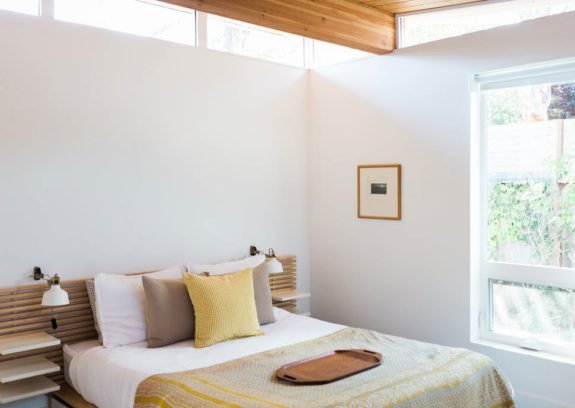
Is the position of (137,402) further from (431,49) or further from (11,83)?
(431,49)

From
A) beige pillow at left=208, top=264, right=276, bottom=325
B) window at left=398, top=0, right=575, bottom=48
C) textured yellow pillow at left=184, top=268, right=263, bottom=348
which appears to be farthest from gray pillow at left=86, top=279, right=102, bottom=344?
window at left=398, top=0, right=575, bottom=48

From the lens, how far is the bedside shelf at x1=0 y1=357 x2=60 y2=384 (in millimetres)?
3121

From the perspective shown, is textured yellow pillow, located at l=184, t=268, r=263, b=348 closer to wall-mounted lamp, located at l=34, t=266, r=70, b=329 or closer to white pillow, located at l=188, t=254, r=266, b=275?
white pillow, located at l=188, t=254, r=266, b=275

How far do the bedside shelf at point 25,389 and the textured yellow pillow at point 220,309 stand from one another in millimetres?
851

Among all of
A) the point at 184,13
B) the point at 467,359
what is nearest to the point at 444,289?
the point at 467,359

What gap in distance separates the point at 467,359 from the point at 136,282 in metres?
2.01

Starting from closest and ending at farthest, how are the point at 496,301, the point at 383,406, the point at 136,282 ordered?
the point at 383,406, the point at 136,282, the point at 496,301

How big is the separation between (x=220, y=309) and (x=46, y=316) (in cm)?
104

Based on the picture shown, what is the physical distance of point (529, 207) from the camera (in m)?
3.76

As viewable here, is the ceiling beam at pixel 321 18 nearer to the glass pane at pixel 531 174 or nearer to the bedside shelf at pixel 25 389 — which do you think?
the glass pane at pixel 531 174

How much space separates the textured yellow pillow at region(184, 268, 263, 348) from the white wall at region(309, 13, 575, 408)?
1258 mm

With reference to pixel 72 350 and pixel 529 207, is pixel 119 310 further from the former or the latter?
pixel 529 207

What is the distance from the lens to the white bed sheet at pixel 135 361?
2992 mm

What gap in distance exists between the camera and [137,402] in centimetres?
285
